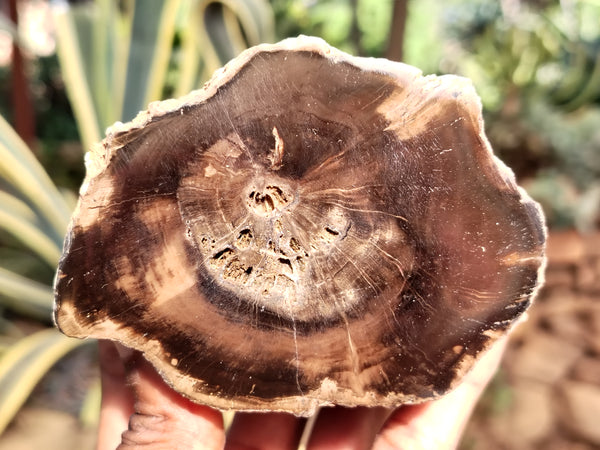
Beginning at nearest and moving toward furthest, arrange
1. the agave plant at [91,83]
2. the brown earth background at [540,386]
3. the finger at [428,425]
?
1. the finger at [428,425]
2. the agave plant at [91,83]
3. the brown earth background at [540,386]

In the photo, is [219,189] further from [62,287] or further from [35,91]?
[35,91]

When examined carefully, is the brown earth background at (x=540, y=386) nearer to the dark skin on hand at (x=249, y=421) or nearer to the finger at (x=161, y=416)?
the dark skin on hand at (x=249, y=421)

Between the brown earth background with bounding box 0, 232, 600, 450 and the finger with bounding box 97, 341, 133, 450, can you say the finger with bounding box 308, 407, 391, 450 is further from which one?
the brown earth background with bounding box 0, 232, 600, 450

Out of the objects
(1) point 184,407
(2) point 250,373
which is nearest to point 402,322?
(2) point 250,373

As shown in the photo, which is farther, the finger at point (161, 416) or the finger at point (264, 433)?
the finger at point (264, 433)

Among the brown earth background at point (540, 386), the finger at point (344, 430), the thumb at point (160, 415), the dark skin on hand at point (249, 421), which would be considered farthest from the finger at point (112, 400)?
the brown earth background at point (540, 386)

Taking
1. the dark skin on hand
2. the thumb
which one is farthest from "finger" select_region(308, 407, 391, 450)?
the thumb
